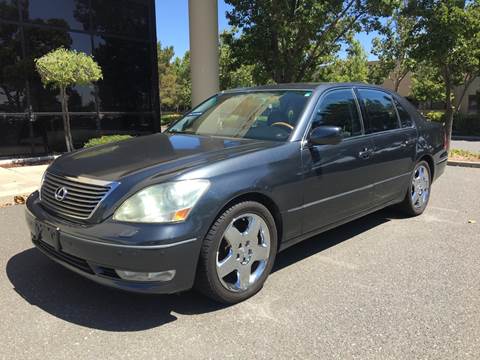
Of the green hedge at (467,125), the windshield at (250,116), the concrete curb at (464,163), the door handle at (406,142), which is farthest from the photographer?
the green hedge at (467,125)

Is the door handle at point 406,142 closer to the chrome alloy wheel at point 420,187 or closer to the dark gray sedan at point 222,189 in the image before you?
the dark gray sedan at point 222,189

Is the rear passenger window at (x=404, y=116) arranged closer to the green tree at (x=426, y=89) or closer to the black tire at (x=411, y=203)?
the black tire at (x=411, y=203)

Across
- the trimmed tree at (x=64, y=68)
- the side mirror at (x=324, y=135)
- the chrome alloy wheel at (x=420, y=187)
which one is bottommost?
the chrome alloy wheel at (x=420, y=187)

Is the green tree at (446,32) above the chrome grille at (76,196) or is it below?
above

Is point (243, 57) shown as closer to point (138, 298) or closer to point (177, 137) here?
point (177, 137)

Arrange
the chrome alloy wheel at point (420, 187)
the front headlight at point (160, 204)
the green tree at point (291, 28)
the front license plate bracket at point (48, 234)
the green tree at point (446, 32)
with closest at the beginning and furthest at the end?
the front headlight at point (160, 204)
the front license plate bracket at point (48, 234)
the chrome alloy wheel at point (420, 187)
the green tree at point (446, 32)
the green tree at point (291, 28)

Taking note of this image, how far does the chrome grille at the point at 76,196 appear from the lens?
3.13 meters

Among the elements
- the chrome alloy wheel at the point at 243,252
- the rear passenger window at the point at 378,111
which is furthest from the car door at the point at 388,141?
the chrome alloy wheel at the point at 243,252

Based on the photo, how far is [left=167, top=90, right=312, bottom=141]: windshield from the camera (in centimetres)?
412

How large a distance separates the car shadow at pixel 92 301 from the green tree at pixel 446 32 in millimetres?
9505

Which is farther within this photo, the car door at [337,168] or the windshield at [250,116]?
the windshield at [250,116]

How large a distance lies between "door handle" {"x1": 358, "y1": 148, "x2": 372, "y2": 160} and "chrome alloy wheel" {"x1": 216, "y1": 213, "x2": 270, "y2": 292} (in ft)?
4.96

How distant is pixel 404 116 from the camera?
560 cm

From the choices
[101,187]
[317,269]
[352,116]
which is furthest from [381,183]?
[101,187]
